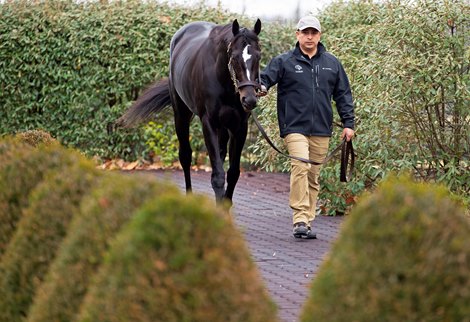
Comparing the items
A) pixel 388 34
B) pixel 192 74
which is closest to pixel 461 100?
pixel 388 34

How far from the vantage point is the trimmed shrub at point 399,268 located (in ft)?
10.00

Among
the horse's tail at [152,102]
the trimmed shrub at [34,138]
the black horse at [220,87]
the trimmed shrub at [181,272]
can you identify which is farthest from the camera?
the horse's tail at [152,102]

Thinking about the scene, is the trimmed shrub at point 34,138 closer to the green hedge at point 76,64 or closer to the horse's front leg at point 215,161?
the horse's front leg at point 215,161

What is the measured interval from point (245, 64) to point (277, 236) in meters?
1.71

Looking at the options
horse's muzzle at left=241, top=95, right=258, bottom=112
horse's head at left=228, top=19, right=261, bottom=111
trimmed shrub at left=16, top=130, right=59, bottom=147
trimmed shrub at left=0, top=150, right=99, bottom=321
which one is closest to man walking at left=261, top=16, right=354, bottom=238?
horse's head at left=228, top=19, right=261, bottom=111

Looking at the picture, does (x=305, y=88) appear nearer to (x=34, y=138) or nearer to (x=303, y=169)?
(x=303, y=169)

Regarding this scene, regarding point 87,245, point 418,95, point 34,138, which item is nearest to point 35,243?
point 87,245

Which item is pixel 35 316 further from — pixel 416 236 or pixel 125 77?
pixel 125 77

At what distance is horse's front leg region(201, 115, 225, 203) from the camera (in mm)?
9977

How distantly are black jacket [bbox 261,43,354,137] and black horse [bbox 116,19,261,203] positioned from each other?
293 millimetres

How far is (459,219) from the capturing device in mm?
3287

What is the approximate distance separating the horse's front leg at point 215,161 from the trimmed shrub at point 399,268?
6676 millimetres

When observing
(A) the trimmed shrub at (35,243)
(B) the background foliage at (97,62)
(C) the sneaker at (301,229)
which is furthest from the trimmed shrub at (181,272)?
(B) the background foliage at (97,62)

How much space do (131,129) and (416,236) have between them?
42.3ft
